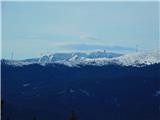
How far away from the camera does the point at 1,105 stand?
43.7 m

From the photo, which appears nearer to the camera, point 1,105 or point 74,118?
point 1,105

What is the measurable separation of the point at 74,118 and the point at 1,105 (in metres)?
7.65

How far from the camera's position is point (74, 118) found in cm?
4756
